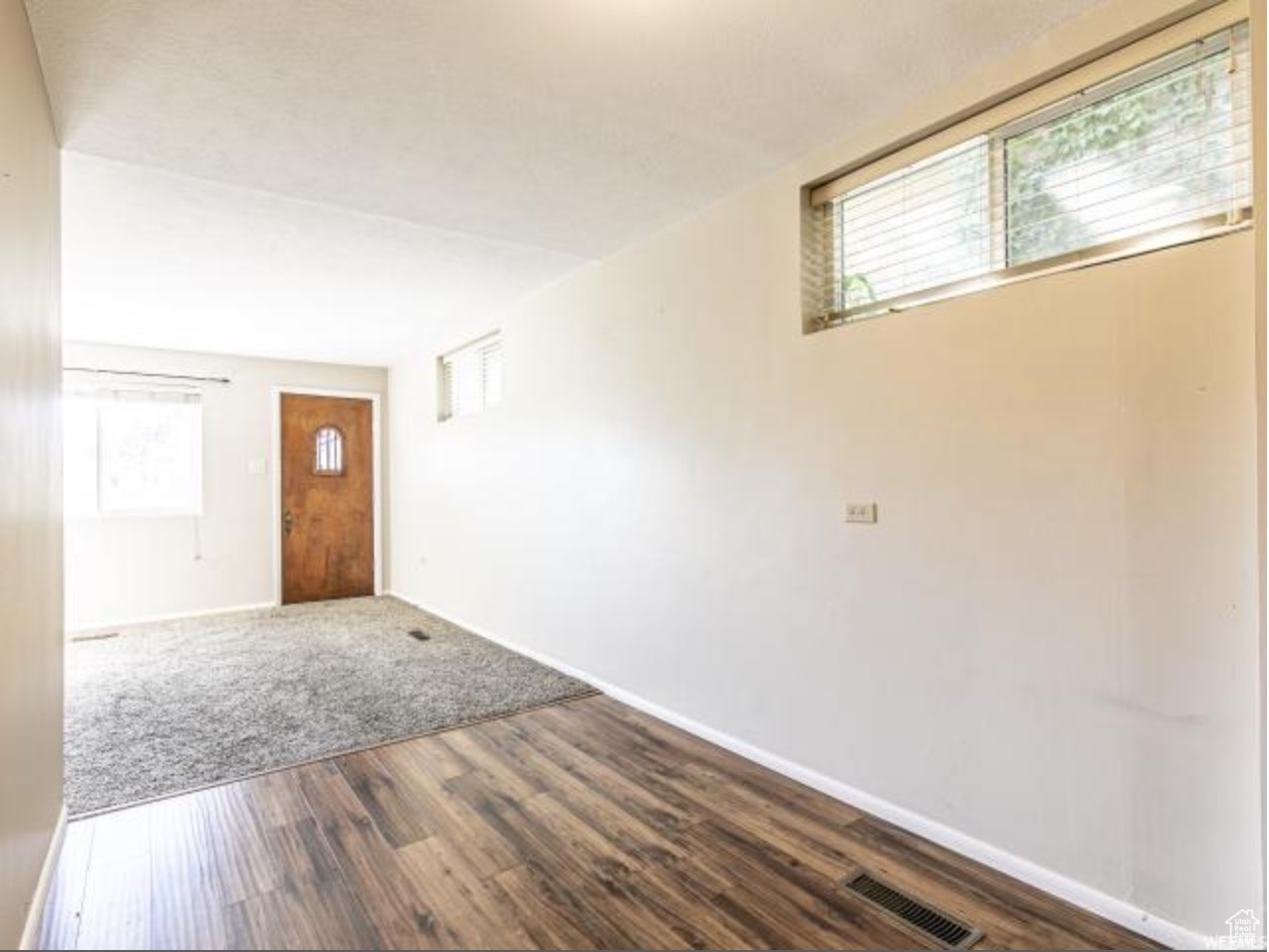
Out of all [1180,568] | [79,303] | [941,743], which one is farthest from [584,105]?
[79,303]

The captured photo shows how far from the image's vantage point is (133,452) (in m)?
5.56

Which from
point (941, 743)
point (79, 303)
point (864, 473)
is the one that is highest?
point (79, 303)

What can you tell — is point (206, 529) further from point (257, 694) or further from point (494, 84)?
point (494, 84)

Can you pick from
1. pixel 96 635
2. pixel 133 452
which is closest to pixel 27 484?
pixel 96 635

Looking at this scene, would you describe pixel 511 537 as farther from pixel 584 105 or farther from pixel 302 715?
pixel 584 105

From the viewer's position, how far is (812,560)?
2.50 m

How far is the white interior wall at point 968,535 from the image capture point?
1596 millimetres

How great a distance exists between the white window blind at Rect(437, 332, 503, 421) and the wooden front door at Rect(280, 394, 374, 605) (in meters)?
1.57

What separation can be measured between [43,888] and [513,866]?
1.25 meters

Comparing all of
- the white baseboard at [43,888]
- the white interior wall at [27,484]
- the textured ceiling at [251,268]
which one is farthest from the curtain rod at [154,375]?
the white baseboard at [43,888]

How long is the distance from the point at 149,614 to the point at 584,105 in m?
5.83

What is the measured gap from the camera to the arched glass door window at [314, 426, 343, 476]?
654 centimetres

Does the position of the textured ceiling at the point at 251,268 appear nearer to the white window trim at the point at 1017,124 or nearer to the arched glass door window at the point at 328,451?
the arched glass door window at the point at 328,451

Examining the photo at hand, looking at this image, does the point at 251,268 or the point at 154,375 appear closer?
the point at 251,268
